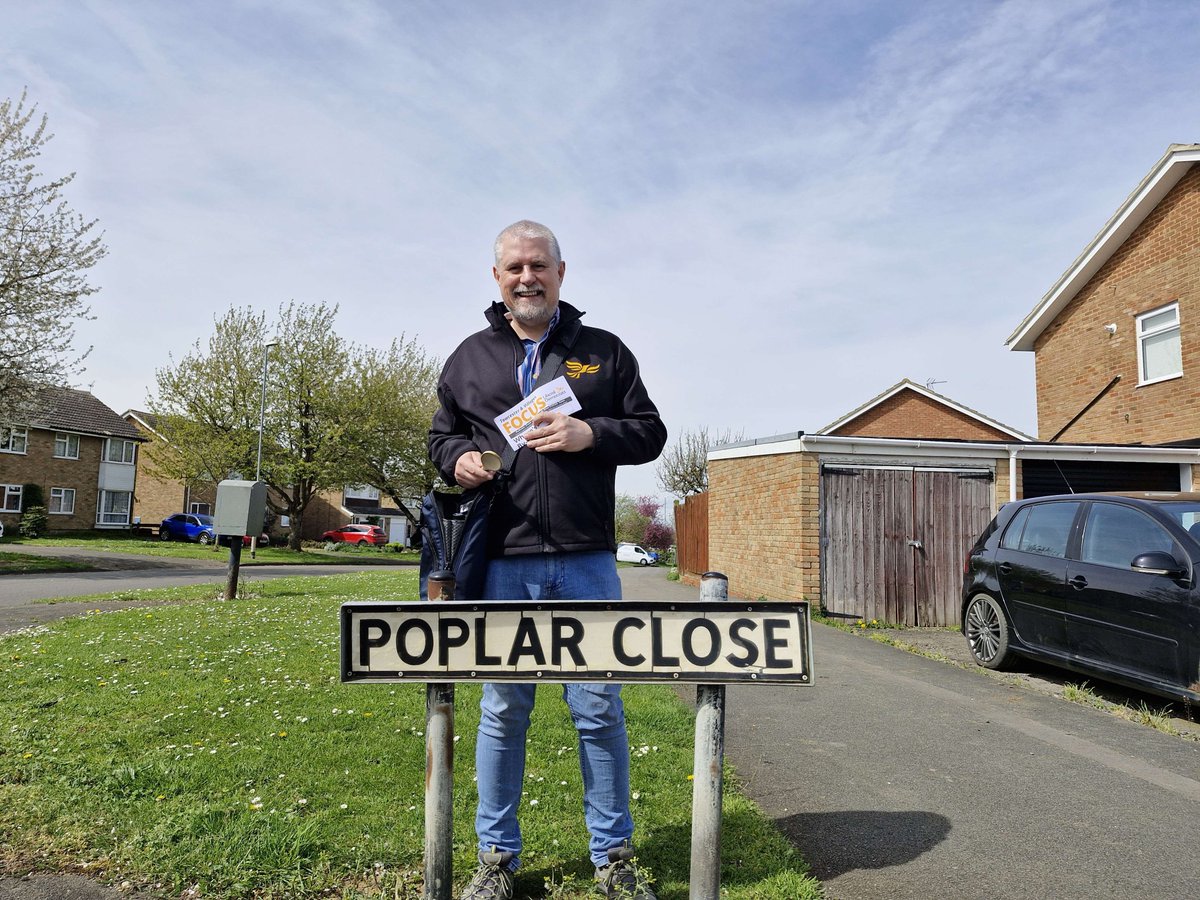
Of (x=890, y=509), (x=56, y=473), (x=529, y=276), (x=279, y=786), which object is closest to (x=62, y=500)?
(x=56, y=473)

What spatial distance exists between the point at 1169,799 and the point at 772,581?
844cm

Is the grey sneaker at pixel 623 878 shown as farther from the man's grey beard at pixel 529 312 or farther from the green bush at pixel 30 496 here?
the green bush at pixel 30 496

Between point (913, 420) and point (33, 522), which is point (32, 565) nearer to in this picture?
point (33, 522)

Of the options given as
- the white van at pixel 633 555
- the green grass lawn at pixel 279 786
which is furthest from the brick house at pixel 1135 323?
the white van at pixel 633 555

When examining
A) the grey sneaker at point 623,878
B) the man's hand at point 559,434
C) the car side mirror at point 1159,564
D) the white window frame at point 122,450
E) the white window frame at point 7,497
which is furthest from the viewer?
the white window frame at point 122,450

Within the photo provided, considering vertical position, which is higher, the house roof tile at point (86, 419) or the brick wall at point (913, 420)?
the house roof tile at point (86, 419)

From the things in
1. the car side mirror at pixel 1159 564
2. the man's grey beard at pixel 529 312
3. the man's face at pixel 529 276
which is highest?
the man's face at pixel 529 276

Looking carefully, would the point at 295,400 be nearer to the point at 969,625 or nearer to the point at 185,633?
the point at 185,633

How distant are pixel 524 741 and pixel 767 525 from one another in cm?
1040

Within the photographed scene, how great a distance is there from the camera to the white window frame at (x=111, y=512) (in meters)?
41.2

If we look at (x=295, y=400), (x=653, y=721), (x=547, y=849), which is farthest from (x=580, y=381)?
(x=295, y=400)

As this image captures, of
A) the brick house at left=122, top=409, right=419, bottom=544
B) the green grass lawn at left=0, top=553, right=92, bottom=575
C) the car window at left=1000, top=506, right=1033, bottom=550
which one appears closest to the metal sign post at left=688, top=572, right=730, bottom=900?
the car window at left=1000, top=506, right=1033, bottom=550

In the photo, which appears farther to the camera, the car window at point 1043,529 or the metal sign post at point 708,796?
the car window at point 1043,529

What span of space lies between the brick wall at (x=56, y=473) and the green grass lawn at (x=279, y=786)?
3589cm
